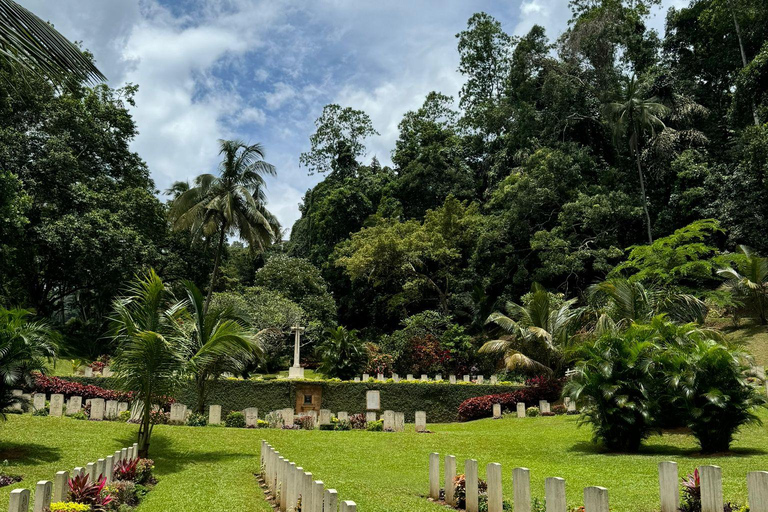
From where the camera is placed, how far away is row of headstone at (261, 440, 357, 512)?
16.8 ft

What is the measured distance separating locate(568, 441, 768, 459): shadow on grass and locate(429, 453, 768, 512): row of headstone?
19.2 feet

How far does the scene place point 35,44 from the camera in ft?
12.7

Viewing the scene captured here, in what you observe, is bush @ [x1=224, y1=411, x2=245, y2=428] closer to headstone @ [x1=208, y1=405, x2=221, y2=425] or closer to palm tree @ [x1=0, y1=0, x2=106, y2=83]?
headstone @ [x1=208, y1=405, x2=221, y2=425]

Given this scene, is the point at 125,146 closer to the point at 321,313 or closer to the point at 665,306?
the point at 321,313

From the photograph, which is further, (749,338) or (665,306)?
(749,338)

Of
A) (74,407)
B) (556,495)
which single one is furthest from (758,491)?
(74,407)

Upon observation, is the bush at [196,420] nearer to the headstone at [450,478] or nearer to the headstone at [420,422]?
the headstone at [420,422]

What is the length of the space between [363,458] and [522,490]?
25.4ft

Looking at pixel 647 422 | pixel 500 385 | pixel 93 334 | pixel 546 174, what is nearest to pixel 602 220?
pixel 546 174

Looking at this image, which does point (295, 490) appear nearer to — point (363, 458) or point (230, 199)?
point (363, 458)

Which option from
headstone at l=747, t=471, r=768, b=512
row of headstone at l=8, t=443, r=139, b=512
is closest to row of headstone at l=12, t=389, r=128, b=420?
row of headstone at l=8, t=443, r=139, b=512

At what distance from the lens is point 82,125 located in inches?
1211

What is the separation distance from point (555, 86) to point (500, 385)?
21.4 m

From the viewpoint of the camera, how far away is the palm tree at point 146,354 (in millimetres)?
11727
